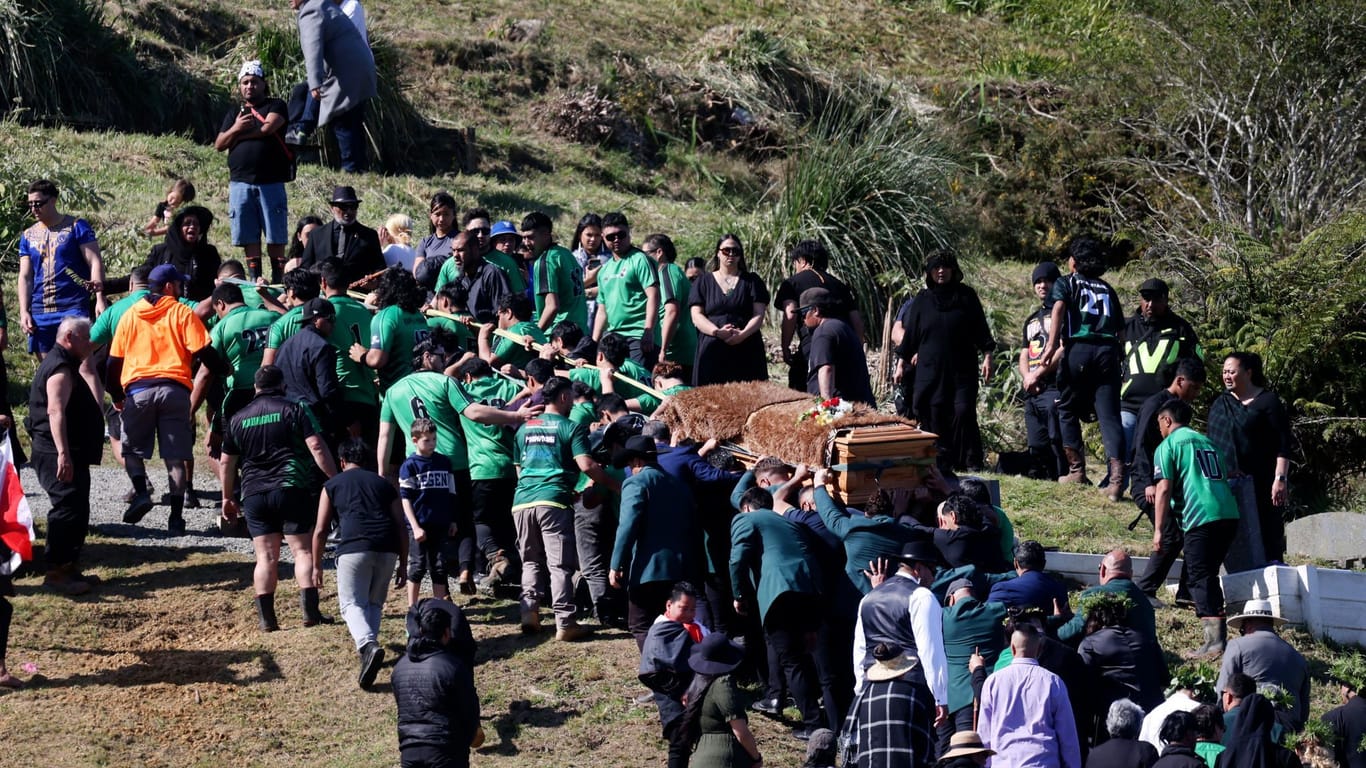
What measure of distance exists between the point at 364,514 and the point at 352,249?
167 inches

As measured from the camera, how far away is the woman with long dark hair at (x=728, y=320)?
1246 centimetres

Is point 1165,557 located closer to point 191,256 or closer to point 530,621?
point 530,621

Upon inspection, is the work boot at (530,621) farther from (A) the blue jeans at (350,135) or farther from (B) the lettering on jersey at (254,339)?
(A) the blue jeans at (350,135)

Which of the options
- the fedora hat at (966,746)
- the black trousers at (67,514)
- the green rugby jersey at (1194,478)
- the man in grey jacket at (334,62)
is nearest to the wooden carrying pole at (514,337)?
the black trousers at (67,514)

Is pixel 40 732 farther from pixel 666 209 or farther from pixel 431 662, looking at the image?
pixel 666 209

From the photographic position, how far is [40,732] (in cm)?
923

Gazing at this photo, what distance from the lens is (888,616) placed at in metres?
8.73

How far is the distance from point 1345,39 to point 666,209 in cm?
863

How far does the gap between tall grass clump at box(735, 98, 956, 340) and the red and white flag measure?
934 centimetres

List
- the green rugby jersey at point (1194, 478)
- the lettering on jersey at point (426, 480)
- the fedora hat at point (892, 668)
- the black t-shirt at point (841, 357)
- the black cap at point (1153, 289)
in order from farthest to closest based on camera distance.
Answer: the black cap at point (1153, 289), the black t-shirt at point (841, 357), the green rugby jersey at point (1194, 478), the lettering on jersey at point (426, 480), the fedora hat at point (892, 668)

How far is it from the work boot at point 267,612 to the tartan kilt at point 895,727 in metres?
4.16

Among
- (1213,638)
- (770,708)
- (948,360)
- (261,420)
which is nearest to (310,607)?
(261,420)

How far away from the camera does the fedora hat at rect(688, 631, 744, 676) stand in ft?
27.1

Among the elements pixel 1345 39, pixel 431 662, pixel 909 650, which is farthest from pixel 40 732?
pixel 1345 39
